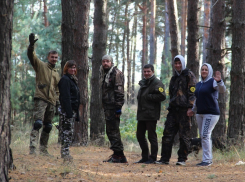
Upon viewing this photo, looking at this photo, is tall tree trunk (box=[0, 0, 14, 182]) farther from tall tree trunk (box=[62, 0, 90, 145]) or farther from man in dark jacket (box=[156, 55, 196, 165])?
tall tree trunk (box=[62, 0, 90, 145])

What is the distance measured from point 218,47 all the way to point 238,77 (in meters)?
1.70

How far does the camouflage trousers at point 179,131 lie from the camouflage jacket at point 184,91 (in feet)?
0.61

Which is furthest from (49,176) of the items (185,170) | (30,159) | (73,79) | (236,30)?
(236,30)

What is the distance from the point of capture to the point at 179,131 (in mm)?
7219

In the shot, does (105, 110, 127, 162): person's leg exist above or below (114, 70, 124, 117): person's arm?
below

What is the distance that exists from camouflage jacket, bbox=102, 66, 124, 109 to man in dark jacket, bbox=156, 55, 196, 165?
4.30ft

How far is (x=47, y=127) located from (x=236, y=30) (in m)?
6.19

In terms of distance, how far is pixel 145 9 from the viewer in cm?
3322

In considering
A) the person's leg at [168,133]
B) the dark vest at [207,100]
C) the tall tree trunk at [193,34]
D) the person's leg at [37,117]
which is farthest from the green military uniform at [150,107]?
the tall tree trunk at [193,34]

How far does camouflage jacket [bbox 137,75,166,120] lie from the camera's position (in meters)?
7.15

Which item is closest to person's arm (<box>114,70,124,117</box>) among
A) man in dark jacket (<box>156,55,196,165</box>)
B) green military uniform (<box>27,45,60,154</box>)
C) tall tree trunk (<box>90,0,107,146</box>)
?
man in dark jacket (<box>156,55,196,165</box>)

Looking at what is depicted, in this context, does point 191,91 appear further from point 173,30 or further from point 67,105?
point 173,30

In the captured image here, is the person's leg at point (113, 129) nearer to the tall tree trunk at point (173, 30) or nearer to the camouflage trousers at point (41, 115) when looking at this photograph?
the camouflage trousers at point (41, 115)

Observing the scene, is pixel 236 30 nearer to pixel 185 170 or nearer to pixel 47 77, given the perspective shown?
pixel 185 170
